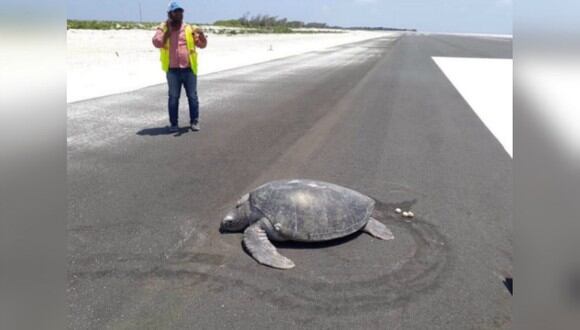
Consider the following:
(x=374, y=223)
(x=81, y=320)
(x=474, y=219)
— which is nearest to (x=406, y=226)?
(x=374, y=223)

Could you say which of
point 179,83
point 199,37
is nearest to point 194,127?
point 179,83

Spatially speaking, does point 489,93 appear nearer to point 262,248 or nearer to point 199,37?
point 199,37

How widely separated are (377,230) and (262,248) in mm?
1210

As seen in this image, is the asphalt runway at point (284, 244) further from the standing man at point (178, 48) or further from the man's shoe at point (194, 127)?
the standing man at point (178, 48)

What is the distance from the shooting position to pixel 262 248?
3836mm

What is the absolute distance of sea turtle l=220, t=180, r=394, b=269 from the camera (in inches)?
155

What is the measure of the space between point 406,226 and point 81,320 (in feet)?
10.1

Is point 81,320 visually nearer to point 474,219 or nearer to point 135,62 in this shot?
point 474,219

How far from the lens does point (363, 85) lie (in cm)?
1589

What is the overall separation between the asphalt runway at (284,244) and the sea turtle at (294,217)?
0.13 meters

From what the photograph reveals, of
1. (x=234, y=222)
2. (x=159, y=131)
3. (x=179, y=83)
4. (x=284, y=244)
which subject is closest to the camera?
(x=284, y=244)

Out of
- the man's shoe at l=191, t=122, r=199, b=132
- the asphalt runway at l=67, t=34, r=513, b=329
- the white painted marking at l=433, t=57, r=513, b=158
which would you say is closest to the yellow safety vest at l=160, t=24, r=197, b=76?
the man's shoe at l=191, t=122, r=199, b=132

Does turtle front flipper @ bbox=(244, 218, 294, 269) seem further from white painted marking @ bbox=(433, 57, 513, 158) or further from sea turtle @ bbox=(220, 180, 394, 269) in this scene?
white painted marking @ bbox=(433, 57, 513, 158)

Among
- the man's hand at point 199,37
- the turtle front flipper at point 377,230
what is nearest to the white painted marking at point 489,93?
the turtle front flipper at point 377,230
